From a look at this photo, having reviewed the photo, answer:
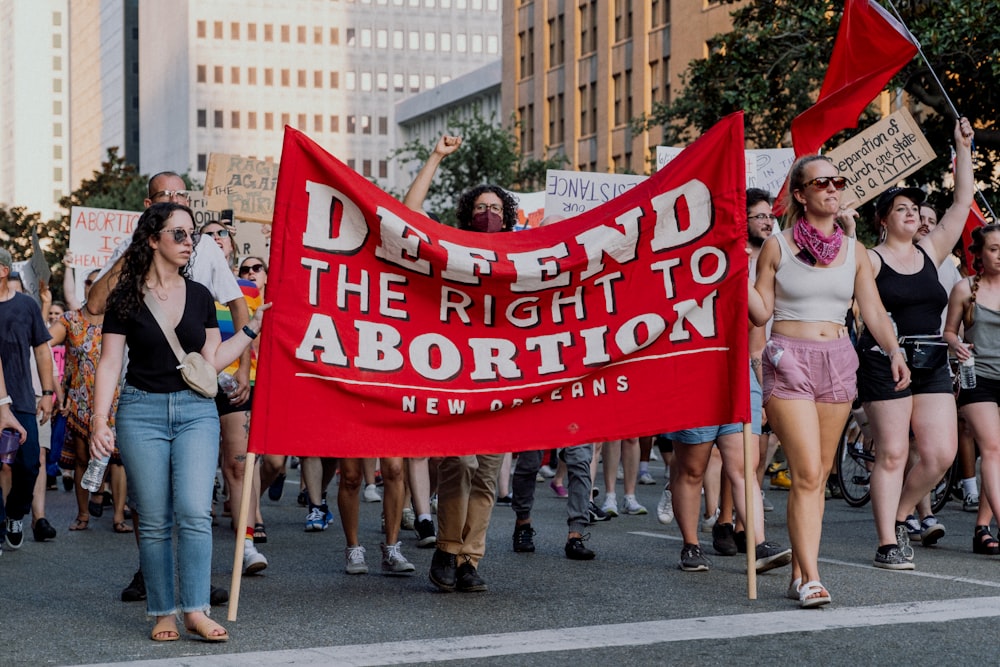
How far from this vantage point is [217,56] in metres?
123

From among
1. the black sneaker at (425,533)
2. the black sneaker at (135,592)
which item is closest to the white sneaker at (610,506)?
the black sneaker at (425,533)

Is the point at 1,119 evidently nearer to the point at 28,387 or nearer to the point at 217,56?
the point at 217,56

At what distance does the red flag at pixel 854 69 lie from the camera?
10398mm

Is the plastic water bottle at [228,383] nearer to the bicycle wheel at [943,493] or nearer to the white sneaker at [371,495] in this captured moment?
the bicycle wheel at [943,493]

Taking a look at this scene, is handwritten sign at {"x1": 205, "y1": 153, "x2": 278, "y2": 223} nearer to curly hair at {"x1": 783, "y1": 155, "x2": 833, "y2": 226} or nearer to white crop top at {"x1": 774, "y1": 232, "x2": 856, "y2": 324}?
curly hair at {"x1": 783, "y1": 155, "x2": 833, "y2": 226}

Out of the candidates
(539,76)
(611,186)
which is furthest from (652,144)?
(611,186)

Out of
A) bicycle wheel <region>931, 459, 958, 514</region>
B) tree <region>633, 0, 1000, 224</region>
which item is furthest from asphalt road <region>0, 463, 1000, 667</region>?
tree <region>633, 0, 1000, 224</region>

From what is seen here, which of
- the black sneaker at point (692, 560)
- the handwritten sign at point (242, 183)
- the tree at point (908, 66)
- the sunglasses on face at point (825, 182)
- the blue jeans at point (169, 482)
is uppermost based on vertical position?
the tree at point (908, 66)

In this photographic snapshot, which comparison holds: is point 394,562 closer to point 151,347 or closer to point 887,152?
point 151,347

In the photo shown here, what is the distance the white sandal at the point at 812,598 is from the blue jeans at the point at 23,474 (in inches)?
206

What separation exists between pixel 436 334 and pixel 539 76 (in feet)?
206

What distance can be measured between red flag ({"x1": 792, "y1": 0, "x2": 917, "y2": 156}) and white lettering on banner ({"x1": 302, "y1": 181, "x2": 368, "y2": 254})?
3678mm

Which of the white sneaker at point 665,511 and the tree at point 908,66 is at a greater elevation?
the tree at point 908,66

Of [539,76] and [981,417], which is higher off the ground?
[539,76]
